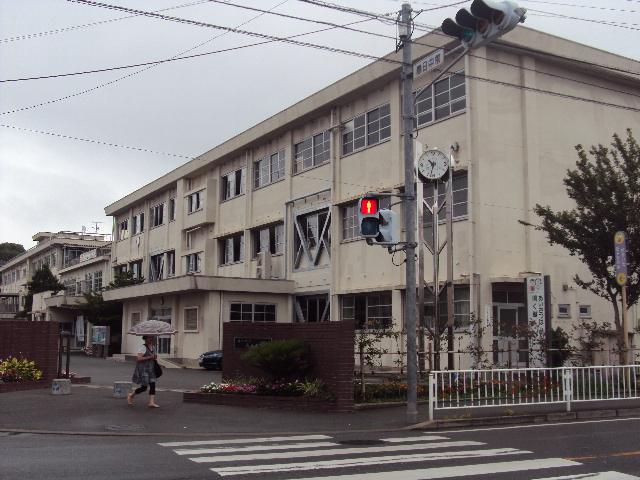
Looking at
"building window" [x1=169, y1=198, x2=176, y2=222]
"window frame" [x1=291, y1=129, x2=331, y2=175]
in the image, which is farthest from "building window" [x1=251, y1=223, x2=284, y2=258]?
"building window" [x1=169, y1=198, x2=176, y2=222]

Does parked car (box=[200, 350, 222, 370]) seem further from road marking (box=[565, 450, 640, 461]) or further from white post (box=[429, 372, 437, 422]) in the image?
road marking (box=[565, 450, 640, 461])

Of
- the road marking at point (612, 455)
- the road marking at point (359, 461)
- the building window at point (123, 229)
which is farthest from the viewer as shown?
the building window at point (123, 229)

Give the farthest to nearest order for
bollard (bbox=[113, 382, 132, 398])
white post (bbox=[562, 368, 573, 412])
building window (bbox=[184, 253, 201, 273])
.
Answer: building window (bbox=[184, 253, 201, 273]), bollard (bbox=[113, 382, 132, 398]), white post (bbox=[562, 368, 573, 412])

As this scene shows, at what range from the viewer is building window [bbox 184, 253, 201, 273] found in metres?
47.6

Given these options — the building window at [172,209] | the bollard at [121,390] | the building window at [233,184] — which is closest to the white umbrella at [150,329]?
the bollard at [121,390]

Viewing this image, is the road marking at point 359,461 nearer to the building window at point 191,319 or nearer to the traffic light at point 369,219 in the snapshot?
the traffic light at point 369,219

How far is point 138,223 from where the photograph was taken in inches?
2315

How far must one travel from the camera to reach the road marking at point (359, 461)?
9.39 metres

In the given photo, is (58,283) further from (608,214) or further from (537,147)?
(608,214)

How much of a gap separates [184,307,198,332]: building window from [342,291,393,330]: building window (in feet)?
28.7

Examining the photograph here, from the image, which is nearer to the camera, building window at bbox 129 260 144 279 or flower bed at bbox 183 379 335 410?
flower bed at bbox 183 379 335 410

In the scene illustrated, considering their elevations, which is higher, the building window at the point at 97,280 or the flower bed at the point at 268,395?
the building window at the point at 97,280

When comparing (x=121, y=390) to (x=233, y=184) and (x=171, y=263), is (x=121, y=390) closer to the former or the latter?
(x=233, y=184)

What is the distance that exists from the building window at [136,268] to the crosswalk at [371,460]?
4645cm
